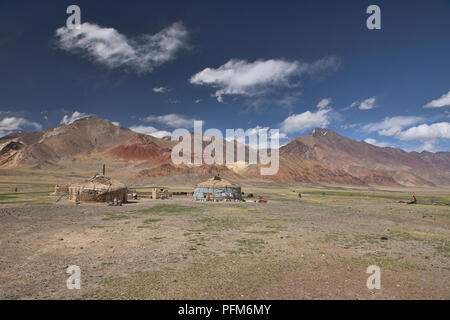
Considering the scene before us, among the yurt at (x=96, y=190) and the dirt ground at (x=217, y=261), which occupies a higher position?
the yurt at (x=96, y=190)

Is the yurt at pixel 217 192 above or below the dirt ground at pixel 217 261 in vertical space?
above

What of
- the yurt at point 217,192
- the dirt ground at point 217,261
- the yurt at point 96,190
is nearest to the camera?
the dirt ground at point 217,261

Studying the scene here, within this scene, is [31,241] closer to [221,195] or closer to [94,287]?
[94,287]

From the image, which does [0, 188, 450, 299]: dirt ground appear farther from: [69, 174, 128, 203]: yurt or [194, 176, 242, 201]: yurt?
[194, 176, 242, 201]: yurt

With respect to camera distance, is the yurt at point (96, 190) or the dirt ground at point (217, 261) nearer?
the dirt ground at point (217, 261)

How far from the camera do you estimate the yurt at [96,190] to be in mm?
32562

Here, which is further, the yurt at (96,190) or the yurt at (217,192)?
the yurt at (217,192)

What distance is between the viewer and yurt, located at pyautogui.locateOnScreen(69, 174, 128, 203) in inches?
1282

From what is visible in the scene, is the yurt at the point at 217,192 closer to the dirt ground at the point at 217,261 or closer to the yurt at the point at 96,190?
the yurt at the point at 96,190

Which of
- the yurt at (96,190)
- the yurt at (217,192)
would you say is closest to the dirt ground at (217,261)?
the yurt at (96,190)

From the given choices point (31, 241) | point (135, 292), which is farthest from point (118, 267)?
point (31, 241)

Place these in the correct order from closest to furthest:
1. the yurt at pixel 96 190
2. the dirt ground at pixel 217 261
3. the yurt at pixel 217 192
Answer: the dirt ground at pixel 217 261
the yurt at pixel 96 190
the yurt at pixel 217 192

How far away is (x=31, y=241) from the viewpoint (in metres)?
12.9
